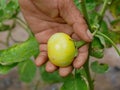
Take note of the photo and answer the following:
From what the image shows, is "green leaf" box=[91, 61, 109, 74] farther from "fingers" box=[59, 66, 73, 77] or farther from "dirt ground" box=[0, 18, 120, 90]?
"dirt ground" box=[0, 18, 120, 90]

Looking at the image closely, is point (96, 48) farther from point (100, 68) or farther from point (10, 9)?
point (10, 9)

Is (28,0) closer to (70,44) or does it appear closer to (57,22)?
(57,22)

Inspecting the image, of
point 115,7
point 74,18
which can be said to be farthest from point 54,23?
point 115,7

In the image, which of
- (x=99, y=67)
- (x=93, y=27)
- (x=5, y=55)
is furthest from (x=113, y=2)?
(x=5, y=55)

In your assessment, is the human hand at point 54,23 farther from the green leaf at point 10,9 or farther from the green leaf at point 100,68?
the green leaf at point 100,68

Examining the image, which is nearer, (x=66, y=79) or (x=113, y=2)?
(x=66, y=79)

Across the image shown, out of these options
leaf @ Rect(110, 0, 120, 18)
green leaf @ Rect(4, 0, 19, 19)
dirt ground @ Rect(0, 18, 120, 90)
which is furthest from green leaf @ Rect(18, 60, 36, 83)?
dirt ground @ Rect(0, 18, 120, 90)
